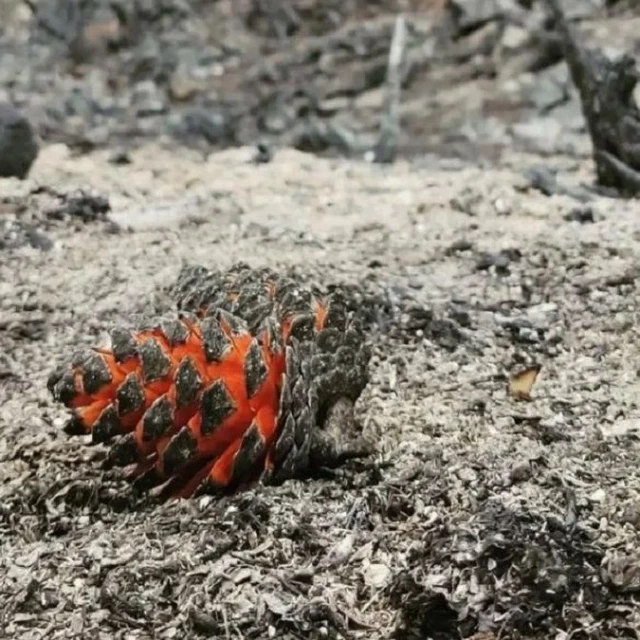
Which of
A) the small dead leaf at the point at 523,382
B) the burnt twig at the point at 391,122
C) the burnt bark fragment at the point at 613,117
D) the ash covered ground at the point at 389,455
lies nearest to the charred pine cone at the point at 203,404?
the ash covered ground at the point at 389,455

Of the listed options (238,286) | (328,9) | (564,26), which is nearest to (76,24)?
(328,9)

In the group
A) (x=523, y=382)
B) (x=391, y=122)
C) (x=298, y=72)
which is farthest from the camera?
(x=298, y=72)

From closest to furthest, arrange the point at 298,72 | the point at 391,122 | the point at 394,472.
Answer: the point at 394,472
the point at 391,122
the point at 298,72

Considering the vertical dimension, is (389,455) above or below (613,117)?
below

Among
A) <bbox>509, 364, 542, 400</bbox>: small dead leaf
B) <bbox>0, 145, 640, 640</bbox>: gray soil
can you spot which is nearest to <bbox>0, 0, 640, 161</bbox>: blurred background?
<bbox>0, 145, 640, 640</bbox>: gray soil

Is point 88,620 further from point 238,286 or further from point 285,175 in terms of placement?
point 285,175

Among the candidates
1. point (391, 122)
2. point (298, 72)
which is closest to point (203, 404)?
point (391, 122)

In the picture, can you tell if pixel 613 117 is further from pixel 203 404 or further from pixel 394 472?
pixel 203 404

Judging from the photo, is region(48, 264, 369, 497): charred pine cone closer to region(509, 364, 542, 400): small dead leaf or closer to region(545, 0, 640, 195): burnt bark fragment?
region(509, 364, 542, 400): small dead leaf
